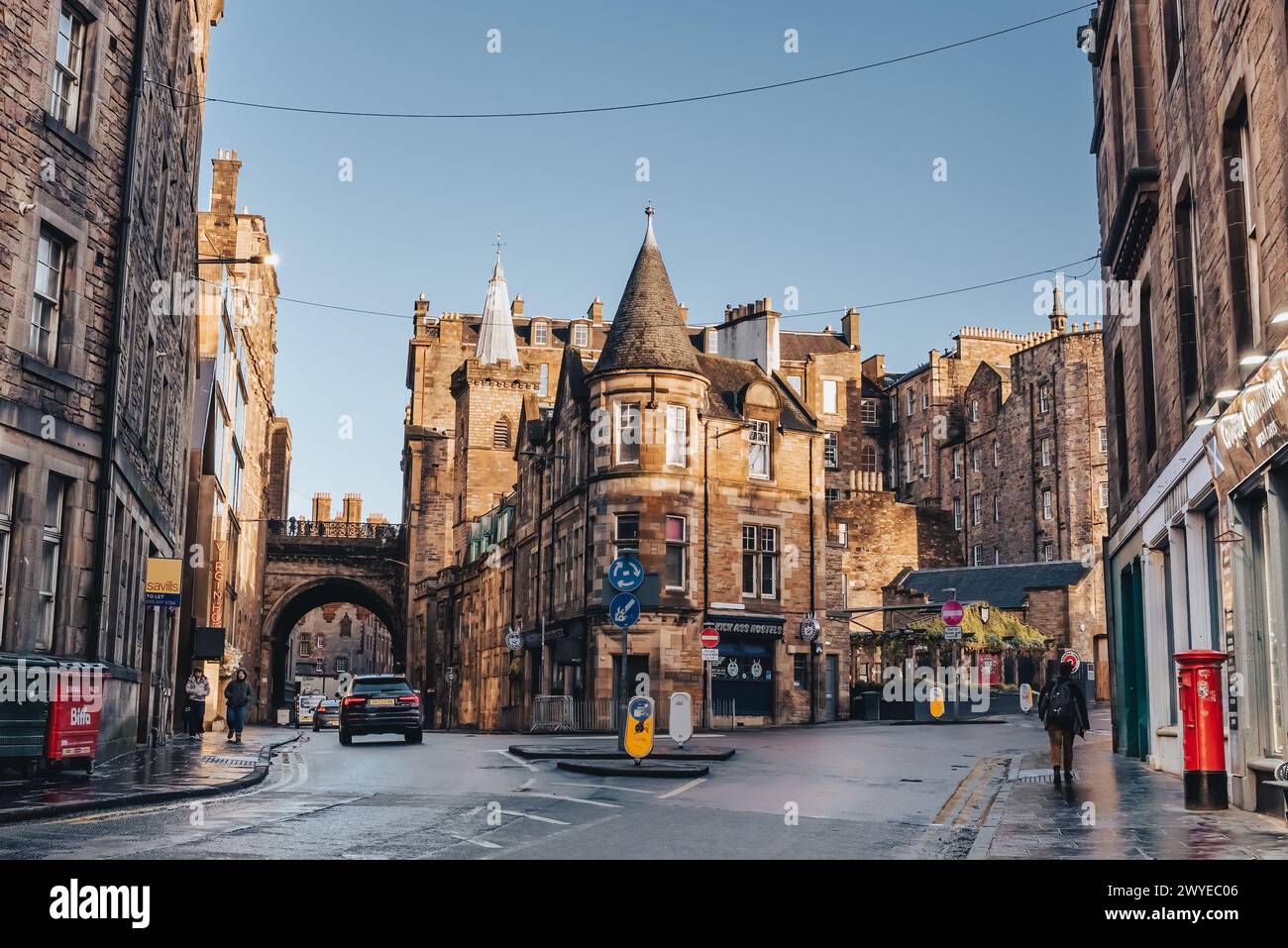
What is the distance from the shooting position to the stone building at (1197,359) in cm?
1204

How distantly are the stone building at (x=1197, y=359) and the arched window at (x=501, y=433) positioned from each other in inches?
1756

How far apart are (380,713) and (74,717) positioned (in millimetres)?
12539

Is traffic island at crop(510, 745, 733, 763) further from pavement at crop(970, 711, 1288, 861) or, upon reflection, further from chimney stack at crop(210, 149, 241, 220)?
chimney stack at crop(210, 149, 241, 220)

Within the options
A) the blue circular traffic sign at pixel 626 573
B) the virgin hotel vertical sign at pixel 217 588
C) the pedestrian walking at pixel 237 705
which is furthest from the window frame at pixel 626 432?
the blue circular traffic sign at pixel 626 573

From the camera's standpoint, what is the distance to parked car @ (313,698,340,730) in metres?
43.4

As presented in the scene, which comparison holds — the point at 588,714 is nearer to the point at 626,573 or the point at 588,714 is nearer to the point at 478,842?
the point at 626,573

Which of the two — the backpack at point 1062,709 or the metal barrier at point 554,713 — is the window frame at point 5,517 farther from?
the metal barrier at point 554,713

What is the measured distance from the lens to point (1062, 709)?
15805 mm

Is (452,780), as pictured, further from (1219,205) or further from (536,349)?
(536,349)

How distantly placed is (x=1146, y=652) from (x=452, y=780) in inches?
431

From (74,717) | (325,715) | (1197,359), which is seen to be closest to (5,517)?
(74,717)

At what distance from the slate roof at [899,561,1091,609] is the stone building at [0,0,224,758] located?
36.4 m

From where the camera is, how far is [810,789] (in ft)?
52.3
